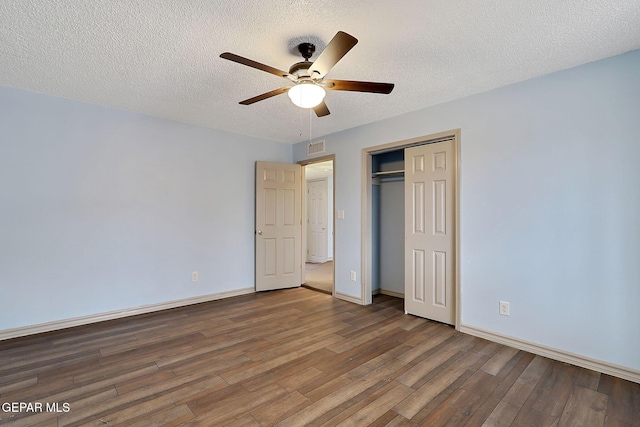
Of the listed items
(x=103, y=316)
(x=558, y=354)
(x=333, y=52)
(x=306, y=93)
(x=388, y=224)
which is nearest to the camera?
(x=333, y=52)

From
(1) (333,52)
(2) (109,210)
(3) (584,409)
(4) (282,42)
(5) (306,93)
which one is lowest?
(3) (584,409)

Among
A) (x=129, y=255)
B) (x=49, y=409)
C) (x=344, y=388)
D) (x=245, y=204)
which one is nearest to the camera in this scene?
(x=49, y=409)

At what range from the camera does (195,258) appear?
13.6 feet

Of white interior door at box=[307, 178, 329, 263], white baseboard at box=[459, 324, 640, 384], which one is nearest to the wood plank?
white baseboard at box=[459, 324, 640, 384]

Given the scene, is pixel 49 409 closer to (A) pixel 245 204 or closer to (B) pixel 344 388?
(B) pixel 344 388

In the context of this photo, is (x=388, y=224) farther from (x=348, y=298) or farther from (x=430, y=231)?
(x=348, y=298)

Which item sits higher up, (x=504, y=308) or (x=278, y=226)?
(x=278, y=226)

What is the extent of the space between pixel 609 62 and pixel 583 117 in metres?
0.42

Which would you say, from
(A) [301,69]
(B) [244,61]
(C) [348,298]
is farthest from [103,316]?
(A) [301,69]

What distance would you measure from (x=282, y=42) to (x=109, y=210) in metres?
2.85

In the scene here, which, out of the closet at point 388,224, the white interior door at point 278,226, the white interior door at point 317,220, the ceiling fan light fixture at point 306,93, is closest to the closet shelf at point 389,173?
the closet at point 388,224

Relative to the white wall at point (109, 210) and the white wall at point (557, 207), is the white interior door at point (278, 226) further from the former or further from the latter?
the white wall at point (557, 207)

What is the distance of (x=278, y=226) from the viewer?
490 centimetres

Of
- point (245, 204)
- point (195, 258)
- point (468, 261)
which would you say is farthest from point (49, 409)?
point (468, 261)
